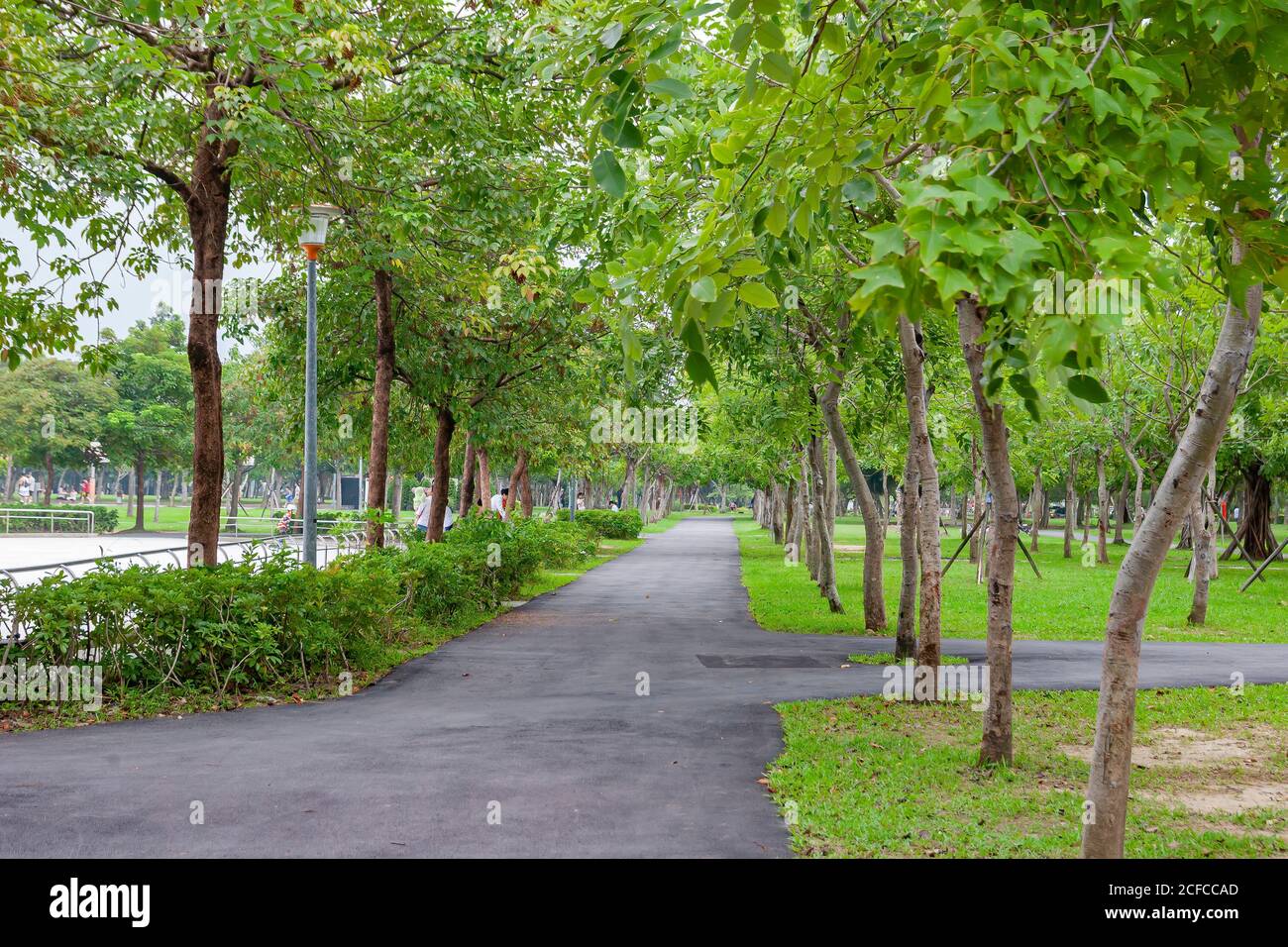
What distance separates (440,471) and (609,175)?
1647cm

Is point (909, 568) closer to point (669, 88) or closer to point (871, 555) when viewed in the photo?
point (871, 555)

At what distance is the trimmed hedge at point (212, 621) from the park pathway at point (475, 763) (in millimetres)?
690

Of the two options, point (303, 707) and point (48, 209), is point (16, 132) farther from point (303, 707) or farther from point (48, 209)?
point (303, 707)

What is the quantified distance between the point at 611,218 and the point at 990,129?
21.9ft

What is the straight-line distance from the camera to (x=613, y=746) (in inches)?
300

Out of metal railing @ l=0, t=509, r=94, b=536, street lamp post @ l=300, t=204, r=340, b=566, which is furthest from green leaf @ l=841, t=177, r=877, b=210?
metal railing @ l=0, t=509, r=94, b=536

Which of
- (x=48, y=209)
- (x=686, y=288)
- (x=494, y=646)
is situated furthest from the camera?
(x=494, y=646)

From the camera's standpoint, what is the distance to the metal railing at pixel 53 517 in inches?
1470

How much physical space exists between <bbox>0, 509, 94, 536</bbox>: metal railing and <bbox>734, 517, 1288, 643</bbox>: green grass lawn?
25.6 meters

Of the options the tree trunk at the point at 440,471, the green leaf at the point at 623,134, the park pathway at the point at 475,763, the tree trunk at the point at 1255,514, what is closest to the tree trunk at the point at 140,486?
the tree trunk at the point at 440,471

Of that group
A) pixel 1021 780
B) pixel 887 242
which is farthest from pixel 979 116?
pixel 1021 780

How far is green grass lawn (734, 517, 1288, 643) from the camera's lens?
638 inches

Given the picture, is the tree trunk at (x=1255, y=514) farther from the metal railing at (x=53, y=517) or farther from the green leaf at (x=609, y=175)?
the metal railing at (x=53, y=517)

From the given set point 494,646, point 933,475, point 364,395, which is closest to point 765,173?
point 933,475
